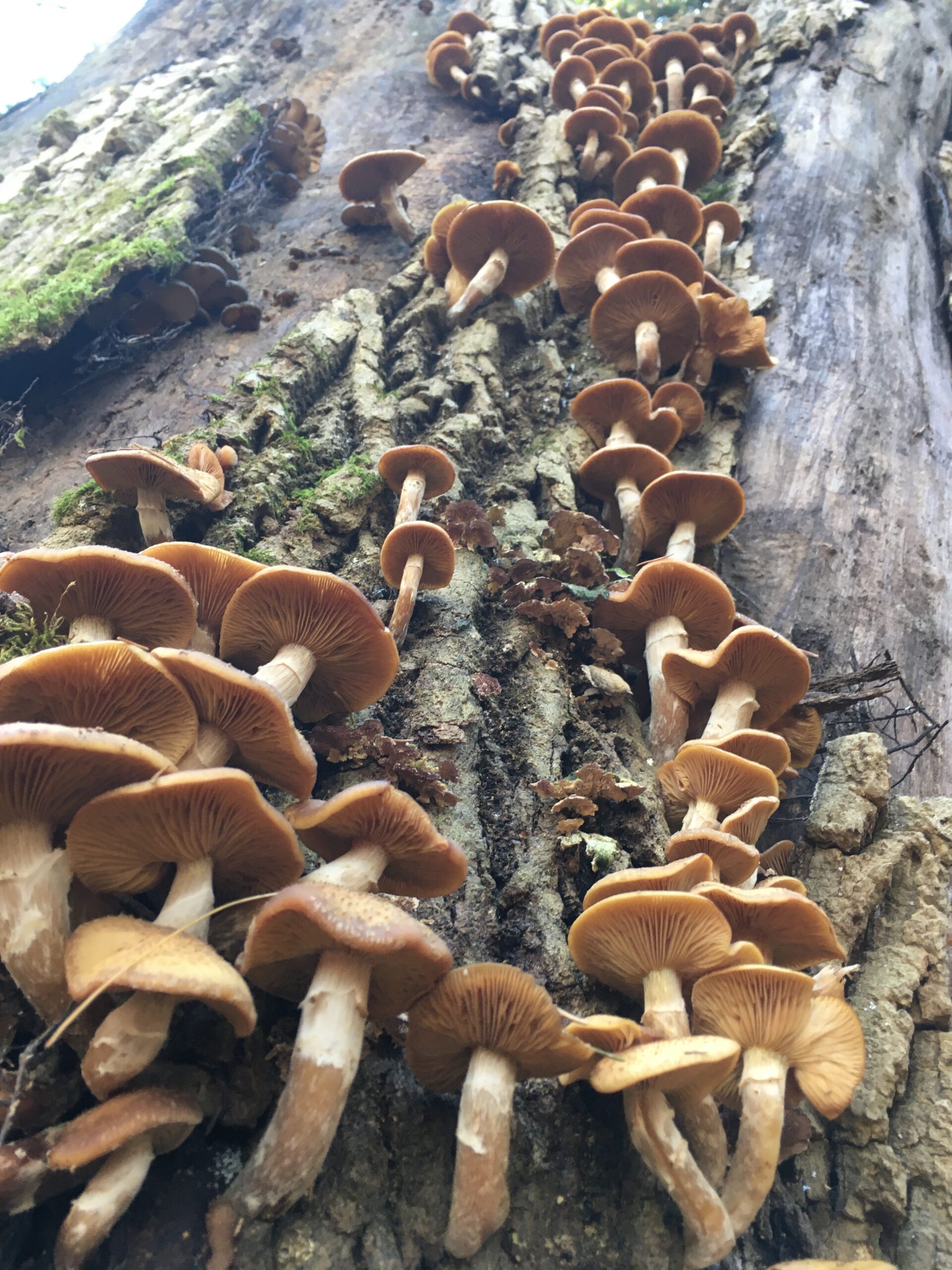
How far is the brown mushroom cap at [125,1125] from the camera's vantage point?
1.63m

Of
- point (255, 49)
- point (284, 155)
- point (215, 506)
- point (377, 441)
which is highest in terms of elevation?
point (255, 49)

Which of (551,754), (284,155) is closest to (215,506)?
(551,754)

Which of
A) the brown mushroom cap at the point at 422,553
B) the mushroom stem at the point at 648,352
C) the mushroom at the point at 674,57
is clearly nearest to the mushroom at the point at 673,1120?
the brown mushroom cap at the point at 422,553

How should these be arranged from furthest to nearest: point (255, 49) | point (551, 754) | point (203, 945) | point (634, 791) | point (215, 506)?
point (255, 49)
point (215, 506)
point (551, 754)
point (634, 791)
point (203, 945)

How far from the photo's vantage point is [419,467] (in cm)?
428

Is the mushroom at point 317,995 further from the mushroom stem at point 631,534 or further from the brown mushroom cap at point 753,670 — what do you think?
the mushroom stem at point 631,534

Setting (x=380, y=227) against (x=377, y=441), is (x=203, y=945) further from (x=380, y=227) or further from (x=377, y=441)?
(x=380, y=227)

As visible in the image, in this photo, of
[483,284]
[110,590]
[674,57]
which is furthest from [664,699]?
[674,57]

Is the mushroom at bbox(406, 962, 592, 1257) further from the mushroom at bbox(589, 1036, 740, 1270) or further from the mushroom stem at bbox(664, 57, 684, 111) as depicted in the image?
the mushroom stem at bbox(664, 57, 684, 111)

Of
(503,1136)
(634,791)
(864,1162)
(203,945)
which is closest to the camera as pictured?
(203,945)

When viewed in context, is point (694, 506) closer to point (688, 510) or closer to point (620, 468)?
point (688, 510)

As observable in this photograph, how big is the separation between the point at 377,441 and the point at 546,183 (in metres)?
4.54

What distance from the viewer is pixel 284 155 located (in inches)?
325

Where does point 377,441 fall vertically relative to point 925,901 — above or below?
above
